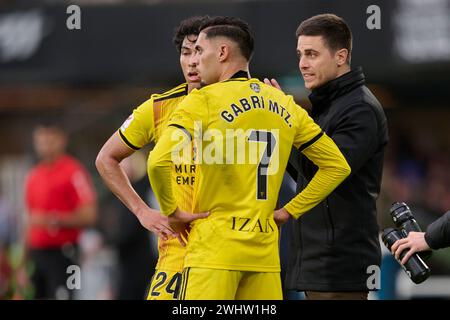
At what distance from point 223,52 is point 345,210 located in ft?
3.99

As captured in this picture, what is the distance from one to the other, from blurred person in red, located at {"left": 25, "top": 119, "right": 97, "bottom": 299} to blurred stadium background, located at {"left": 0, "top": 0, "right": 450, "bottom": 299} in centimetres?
51

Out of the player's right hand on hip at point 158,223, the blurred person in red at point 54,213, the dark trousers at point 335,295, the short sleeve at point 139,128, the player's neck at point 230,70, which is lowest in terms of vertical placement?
the blurred person in red at point 54,213

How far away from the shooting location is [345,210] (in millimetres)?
6617

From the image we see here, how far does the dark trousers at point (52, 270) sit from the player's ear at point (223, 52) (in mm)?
5647

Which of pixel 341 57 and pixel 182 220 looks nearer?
pixel 182 220

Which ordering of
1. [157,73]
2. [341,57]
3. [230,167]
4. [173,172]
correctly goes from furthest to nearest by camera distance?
1. [157,73]
2. [341,57]
3. [173,172]
4. [230,167]

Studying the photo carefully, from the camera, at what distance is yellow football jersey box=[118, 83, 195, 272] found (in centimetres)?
649

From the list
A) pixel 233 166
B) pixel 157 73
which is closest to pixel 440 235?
pixel 233 166

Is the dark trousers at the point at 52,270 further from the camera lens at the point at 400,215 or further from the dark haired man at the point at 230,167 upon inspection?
the camera lens at the point at 400,215

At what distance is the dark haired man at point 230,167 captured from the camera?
587 centimetres

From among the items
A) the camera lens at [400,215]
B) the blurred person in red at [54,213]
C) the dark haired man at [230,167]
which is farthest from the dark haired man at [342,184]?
the blurred person in red at [54,213]

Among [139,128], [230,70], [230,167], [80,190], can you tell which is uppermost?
[230,70]

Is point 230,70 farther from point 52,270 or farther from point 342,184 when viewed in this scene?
point 52,270
